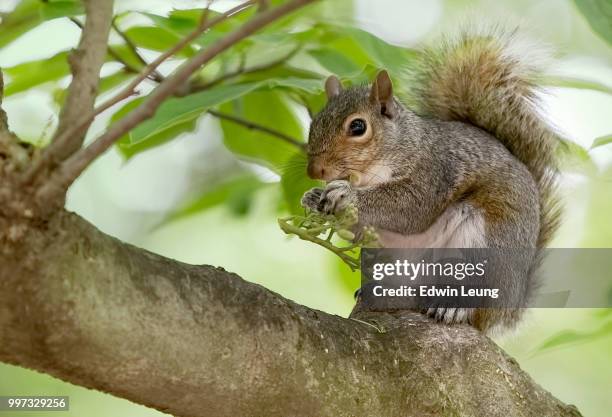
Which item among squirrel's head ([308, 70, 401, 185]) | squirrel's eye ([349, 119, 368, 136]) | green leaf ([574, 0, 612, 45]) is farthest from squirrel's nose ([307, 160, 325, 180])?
green leaf ([574, 0, 612, 45])

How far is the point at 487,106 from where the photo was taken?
7.34 ft

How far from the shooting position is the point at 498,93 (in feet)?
7.23

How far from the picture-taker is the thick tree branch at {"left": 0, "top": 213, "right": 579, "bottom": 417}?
2.91 feet

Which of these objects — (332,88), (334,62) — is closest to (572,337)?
(334,62)

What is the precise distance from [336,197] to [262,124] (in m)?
0.23

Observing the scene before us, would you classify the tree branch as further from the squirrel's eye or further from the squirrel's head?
the squirrel's eye

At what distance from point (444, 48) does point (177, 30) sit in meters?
1.10

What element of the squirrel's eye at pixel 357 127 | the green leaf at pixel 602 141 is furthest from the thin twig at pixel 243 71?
the green leaf at pixel 602 141

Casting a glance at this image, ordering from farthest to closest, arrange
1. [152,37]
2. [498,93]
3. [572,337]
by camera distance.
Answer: [498,93] → [152,37] → [572,337]

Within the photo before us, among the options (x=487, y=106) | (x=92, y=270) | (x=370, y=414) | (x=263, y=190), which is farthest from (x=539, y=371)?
(x=92, y=270)

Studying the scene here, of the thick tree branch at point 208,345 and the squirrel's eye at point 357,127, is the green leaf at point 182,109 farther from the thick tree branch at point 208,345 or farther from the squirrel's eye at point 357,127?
the squirrel's eye at point 357,127

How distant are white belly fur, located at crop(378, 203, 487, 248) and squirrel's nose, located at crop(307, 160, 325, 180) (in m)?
0.20

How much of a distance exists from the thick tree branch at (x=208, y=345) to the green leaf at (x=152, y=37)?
53 cm

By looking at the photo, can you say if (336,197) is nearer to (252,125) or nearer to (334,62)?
(252,125)
